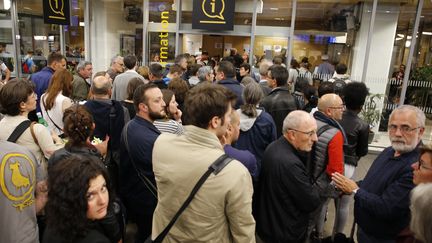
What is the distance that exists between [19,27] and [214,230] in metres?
9.84

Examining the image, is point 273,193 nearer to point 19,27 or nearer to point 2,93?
point 2,93

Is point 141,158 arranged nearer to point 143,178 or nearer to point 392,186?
point 143,178

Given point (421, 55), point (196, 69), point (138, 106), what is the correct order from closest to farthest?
point (138, 106), point (196, 69), point (421, 55)

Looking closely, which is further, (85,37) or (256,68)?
(85,37)

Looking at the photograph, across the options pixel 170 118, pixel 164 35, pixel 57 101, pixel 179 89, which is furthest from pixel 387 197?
pixel 164 35

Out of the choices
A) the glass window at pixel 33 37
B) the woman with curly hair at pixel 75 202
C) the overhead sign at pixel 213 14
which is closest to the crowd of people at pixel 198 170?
the woman with curly hair at pixel 75 202

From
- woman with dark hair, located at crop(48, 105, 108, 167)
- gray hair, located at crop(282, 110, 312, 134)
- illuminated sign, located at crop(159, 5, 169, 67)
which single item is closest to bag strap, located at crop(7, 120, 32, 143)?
woman with dark hair, located at crop(48, 105, 108, 167)

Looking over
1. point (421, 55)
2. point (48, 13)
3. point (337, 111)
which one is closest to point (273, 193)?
point (337, 111)

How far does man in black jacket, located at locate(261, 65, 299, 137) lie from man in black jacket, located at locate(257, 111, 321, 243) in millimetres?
1549

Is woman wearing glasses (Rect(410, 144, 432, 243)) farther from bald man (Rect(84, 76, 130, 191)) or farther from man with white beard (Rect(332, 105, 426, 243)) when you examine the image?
bald man (Rect(84, 76, 130, 191))

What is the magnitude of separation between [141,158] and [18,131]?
0.91 meters

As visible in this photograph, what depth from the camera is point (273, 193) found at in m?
2.43

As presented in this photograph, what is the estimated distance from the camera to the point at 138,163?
251cm

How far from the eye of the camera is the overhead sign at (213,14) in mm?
7052
